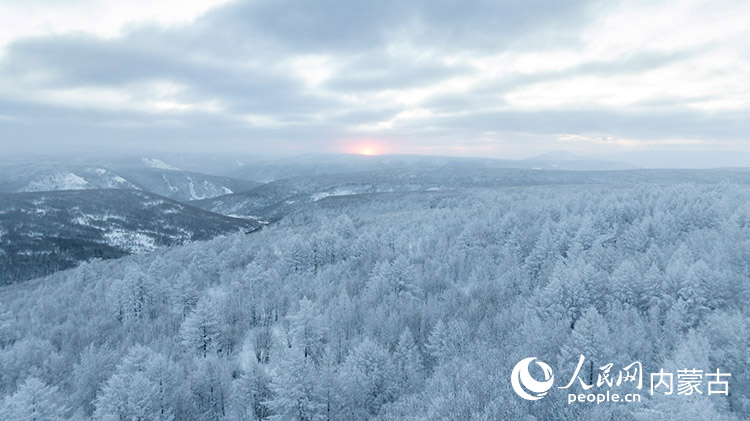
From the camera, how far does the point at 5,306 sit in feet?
229

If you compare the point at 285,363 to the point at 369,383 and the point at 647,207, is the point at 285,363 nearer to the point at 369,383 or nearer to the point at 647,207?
the point at 369,383

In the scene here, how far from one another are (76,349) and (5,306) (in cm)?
3804

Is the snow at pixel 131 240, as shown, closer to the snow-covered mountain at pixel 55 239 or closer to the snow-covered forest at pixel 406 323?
the snow-covered mountain at pixel 55 239

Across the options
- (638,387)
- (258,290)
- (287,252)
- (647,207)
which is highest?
(647,207)

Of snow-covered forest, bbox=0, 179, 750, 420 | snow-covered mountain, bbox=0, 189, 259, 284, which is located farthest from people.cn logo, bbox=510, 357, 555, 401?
snow-covered mountain, bbox=0, 189, 259, 284

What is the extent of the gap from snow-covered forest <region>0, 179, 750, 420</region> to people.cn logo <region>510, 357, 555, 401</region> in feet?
2.89

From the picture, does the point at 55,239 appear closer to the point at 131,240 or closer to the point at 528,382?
the point at 131,240

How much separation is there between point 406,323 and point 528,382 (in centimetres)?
2469

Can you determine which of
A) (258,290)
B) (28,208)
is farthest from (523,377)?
(28,208)

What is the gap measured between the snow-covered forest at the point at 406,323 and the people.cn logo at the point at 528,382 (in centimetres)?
88

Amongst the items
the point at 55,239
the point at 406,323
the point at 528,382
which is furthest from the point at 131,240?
the point at 528,382

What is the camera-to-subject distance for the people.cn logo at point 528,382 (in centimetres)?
2139

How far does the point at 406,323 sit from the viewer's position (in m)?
46.0

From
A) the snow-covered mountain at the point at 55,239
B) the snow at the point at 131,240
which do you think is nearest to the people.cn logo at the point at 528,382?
the snow-covered mountain at the point at 55,239
